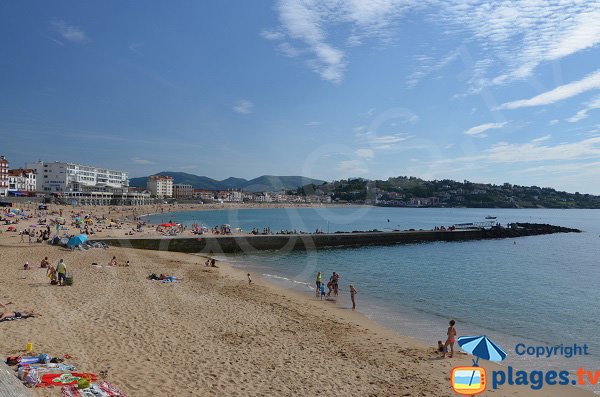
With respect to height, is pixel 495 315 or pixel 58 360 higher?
pixel 58 360

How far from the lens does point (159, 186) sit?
477 feet

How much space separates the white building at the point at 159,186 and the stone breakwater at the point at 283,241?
11175cm

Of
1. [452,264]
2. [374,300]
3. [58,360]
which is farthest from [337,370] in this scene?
[452,264]

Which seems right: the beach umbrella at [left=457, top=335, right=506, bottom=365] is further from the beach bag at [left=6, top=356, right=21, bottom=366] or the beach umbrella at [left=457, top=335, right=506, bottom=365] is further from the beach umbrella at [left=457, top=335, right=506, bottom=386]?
the beach bag at [left=6, top=356, right=21, bottom=366]

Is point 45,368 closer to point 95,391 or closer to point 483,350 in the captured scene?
point 95,391

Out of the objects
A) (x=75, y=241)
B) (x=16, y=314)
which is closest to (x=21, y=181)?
(x=75, y=241)

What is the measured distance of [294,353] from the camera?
9.37m

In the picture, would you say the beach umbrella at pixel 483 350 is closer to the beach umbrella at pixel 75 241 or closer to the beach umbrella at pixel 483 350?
the beach umbrella at pixel 483 350

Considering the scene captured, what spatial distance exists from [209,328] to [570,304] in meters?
16.2

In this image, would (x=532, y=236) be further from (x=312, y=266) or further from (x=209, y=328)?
(x=209, y=328)

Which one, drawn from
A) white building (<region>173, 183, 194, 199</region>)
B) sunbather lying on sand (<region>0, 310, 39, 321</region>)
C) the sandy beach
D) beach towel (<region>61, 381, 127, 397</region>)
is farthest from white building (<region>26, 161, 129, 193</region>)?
beach towel (<region>61, 381, 127, 397</region>)

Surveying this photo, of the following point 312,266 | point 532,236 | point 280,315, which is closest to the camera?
point 280,315

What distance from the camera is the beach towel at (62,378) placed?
6248 mm

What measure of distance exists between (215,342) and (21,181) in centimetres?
9985
